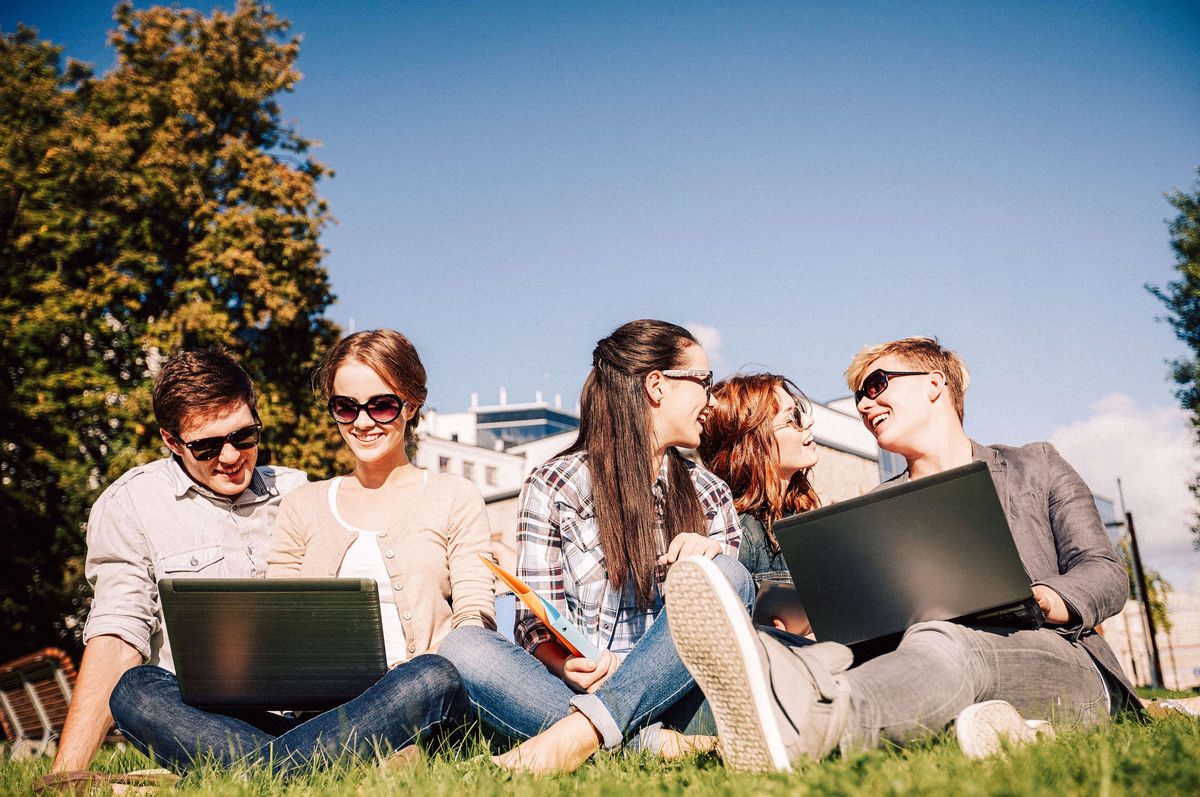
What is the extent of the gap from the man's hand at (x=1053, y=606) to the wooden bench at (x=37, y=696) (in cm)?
817

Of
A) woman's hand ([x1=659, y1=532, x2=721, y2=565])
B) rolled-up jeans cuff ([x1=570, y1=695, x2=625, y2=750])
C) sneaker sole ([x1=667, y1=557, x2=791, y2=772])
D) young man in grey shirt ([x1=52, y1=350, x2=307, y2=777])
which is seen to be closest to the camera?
sneaker sole ([x1=667, y1=557, x2=791, y2=772])

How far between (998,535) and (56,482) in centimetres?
1658

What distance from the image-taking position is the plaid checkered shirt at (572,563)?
153 inches

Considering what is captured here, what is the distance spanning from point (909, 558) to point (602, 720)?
1173mm

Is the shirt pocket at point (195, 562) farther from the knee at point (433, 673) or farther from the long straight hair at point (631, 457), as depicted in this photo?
the long straight hair at point (631, 457)

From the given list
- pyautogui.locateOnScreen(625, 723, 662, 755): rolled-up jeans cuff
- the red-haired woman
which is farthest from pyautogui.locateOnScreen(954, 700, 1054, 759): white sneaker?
the red-haired woman

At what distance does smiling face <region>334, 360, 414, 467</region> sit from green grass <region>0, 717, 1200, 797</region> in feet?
4.96

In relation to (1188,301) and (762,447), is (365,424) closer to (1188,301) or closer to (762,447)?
(762,447)

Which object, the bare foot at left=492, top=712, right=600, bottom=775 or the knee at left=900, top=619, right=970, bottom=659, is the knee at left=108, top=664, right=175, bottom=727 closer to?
the bare foot at left=492, top=712, right=600, bottom=775

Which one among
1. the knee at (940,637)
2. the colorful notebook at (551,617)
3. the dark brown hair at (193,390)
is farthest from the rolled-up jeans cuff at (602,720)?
the dark brown hair at (193,390)

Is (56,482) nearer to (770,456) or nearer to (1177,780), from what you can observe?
(770,456)

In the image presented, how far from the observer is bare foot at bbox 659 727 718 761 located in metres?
3.12

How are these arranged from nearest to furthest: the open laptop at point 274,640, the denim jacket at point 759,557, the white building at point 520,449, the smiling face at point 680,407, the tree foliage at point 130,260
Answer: the open laptop at point 274,640
the smiling face at point 680,407
the denim jacket at point 759,557
the tree foliage at point 130,260
the white building at point 520,449

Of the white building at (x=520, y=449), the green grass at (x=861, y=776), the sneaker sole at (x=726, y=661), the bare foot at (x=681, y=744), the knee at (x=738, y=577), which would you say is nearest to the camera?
the green grass at (x=861, y=776)
